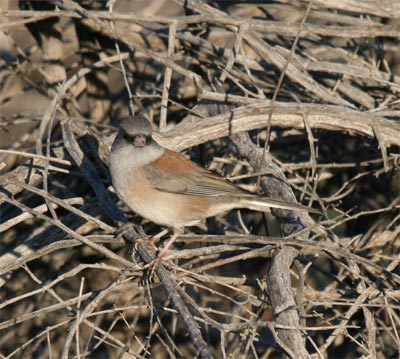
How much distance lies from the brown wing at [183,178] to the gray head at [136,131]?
14cm

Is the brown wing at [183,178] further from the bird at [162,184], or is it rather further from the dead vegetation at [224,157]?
the dead vegetation at [224,157]

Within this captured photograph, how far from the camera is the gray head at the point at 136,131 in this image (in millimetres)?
3965

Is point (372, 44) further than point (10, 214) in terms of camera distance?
Yes

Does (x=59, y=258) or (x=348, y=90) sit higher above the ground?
(x=348, y=90)

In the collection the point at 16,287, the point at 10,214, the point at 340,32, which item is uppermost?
the point at 340,32

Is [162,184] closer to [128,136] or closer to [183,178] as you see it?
[183,178]

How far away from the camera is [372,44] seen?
16.6ft

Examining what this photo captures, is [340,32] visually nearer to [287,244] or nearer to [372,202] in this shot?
[372,202]

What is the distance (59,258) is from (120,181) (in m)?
1.18

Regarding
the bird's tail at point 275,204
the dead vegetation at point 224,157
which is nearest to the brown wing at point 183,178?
the dead vegetation at point 224,157

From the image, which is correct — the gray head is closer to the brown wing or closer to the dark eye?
the dark eye

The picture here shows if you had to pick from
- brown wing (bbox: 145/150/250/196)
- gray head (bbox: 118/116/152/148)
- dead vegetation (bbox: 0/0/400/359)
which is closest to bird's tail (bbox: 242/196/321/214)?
dead vegetation (bbox: 0/0/400/359)

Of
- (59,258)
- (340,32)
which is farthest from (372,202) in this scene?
(59,258)

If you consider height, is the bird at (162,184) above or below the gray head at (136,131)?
below
